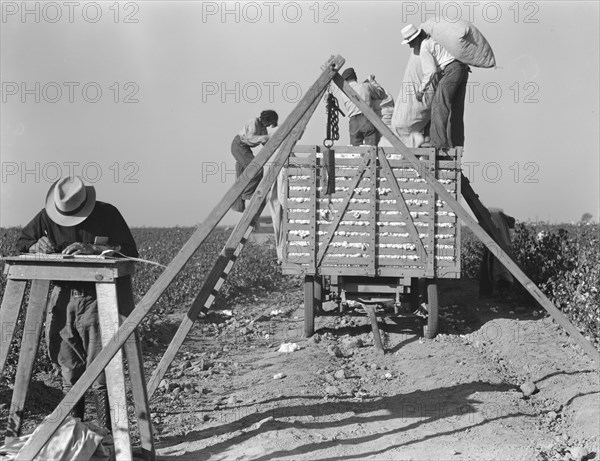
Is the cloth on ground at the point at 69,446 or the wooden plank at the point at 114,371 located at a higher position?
the wooden plank at the point at 114,371

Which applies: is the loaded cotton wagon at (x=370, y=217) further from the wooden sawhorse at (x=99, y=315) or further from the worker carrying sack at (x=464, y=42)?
the wooden sawhorse at (x=99, y=315)

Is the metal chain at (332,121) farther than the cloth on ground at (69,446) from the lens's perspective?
Yes

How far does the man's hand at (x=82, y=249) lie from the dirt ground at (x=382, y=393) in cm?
143

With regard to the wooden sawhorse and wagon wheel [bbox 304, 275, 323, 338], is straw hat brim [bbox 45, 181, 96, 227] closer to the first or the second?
the wooden sawhorse

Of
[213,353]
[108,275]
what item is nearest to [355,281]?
[213,353]

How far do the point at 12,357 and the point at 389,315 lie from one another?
472cm

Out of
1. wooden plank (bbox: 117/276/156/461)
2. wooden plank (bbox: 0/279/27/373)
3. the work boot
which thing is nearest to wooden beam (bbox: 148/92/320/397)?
the work boot

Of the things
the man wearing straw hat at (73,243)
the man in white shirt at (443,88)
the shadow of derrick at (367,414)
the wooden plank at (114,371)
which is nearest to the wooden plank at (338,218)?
the man in white shirt at (443,88)

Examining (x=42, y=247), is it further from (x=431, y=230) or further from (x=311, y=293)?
(x=431, y=230)

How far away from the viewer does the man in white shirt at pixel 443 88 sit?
8836 mm

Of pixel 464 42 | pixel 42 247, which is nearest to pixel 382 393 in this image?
pixel 42 247

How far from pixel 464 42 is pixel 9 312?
5.99 metres

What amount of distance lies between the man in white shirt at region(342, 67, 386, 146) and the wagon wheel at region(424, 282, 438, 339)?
2.77 metres

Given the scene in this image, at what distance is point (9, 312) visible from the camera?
4852mm
